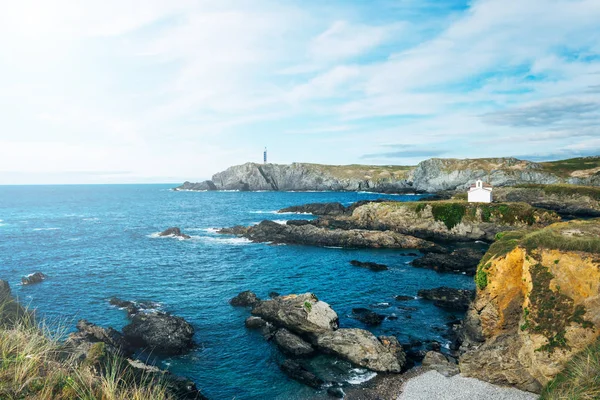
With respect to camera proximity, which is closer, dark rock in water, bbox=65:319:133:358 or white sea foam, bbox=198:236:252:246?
dark rock in water, bbox=65:319:133:358

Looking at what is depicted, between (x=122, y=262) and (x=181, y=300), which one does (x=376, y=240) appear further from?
(x=122, y=262)

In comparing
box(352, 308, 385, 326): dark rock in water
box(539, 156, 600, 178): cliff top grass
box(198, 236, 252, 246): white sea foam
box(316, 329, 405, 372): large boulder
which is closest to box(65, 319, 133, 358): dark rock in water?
box(316, 329, 405, 372): large boulder

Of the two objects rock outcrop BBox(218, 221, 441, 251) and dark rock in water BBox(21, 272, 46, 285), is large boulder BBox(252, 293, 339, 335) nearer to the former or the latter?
dark rock in water BBox(21, 272, 46, 285)

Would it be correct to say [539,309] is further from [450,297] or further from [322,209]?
[322,209]

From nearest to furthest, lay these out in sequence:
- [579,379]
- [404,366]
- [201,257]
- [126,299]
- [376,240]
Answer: [579,379], [404,366], [126,299], [201,257], [376,240]

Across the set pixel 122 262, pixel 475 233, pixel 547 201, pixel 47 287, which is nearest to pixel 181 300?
pixel 47 287

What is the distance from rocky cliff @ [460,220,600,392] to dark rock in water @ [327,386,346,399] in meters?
8.02

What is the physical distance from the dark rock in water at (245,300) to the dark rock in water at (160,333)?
23.6 ft

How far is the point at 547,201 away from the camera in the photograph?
102688 millimetres

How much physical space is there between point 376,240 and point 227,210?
70.1 metres

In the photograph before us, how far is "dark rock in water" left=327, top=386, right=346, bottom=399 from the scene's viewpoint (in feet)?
70.8

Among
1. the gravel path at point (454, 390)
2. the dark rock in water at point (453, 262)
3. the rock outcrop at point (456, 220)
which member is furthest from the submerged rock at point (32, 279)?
the rock outcrop at point (456, 220)

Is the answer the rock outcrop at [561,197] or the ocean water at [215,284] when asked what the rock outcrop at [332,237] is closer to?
the ocean water at [215,284]

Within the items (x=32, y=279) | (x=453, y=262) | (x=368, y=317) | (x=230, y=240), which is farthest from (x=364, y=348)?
(x=230, y=240)
